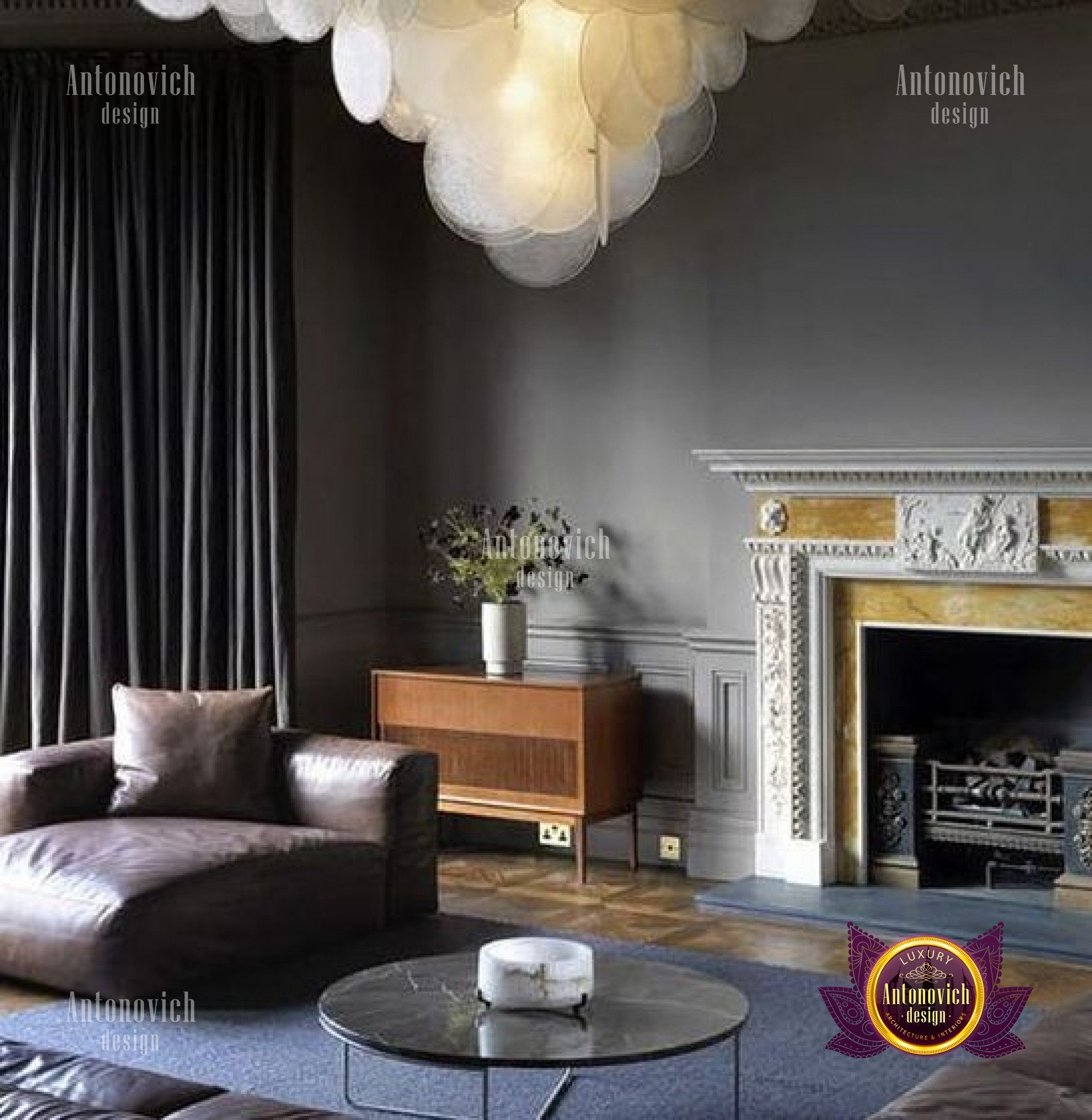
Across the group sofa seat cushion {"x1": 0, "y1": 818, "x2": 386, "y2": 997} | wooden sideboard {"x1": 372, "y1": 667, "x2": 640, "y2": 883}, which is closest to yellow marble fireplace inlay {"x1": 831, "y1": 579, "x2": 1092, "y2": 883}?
wooden sideboard {"x1": 372, "y1": 667, "x2": 640, "y2": 883}

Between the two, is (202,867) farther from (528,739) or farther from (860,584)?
(860,584)

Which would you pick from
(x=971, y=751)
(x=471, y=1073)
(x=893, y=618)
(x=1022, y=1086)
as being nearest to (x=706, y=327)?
(x=893, y=618)

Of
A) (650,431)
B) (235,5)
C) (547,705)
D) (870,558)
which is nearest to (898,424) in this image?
(870,558)

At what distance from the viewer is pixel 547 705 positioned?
596 cm

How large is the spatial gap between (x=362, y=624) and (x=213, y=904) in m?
2.40

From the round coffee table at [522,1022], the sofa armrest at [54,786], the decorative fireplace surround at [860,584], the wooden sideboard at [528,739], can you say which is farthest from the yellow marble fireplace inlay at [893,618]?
the sofa armrest at [54,786]

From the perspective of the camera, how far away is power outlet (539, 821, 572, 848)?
6.44m

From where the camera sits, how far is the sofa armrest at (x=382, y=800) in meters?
5.09

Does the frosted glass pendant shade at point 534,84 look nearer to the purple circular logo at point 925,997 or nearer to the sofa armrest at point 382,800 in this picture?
the purple circular logo at point 925,997

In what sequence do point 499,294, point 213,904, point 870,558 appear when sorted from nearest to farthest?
point 213,904 → point 870,558 → point 499,294

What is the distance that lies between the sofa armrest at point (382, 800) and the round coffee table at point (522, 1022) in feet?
3.97

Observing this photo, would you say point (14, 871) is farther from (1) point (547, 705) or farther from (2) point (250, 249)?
(2) point (250, 249)

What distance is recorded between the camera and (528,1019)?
3.47m

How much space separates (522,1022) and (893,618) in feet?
8.36
